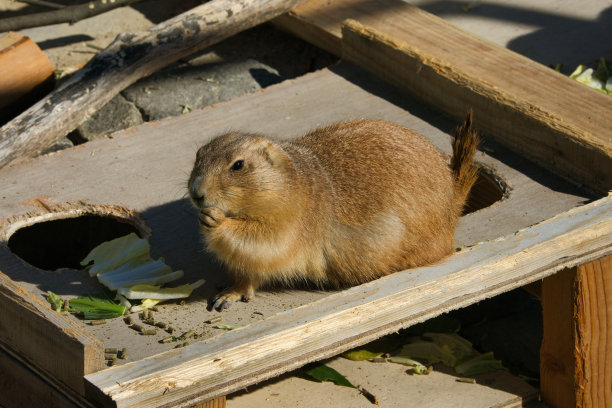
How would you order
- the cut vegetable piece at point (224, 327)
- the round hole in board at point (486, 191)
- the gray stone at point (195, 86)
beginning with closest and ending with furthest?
the cut vegetable piece at point (224, 327), the round hole in board at point (486, 191), the gray stone at point (195, 86)

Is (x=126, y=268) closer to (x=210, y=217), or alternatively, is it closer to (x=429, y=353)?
(x=210, y=217)

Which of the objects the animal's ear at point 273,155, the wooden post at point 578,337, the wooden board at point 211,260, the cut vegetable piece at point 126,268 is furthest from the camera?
the wooden post at point 578,337

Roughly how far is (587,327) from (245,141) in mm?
1942

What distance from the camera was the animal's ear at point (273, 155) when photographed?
396 cm

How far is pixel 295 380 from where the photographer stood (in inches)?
181

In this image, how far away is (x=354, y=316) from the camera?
369cm

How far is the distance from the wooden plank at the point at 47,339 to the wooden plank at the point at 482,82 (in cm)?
279

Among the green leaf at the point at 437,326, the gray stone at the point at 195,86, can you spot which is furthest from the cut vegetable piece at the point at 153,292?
the gray stone at the point at 195,86

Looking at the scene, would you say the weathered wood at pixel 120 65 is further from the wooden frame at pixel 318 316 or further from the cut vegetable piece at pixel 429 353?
the cut vegetable piece at pixel 429 353

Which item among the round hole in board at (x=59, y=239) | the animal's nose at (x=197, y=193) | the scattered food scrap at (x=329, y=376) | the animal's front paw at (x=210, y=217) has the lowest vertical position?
the scattered food scrap at (x=329, y=376)

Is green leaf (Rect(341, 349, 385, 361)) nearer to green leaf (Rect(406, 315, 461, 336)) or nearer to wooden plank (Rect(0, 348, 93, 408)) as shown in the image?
green leaf (Rect(406, 315, 461, 336))

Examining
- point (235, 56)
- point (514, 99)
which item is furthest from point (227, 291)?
point (235, 56)

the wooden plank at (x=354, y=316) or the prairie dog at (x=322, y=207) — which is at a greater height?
the prairie dog at (x=322, y=207)

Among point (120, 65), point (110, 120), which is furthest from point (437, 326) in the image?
point (110, 120)
